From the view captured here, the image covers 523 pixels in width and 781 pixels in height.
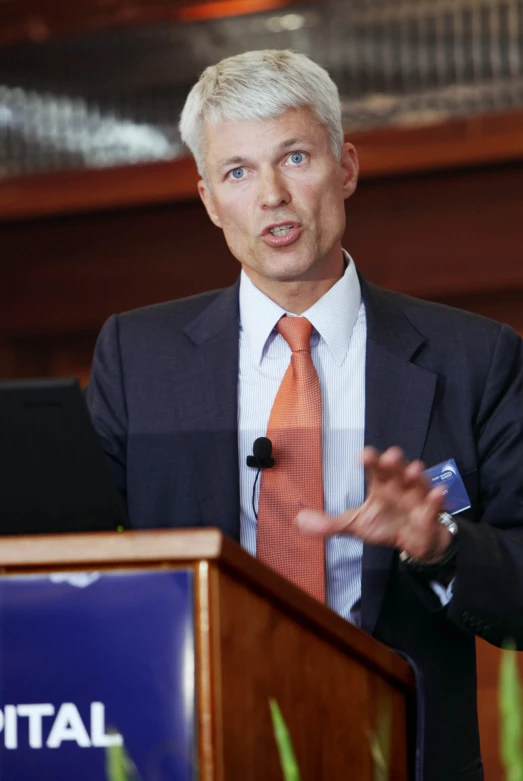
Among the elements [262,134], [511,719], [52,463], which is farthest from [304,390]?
[511,719]

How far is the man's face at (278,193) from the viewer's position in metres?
1.93

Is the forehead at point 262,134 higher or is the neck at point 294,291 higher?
the forehead at point 262,134

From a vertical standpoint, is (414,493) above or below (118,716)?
above

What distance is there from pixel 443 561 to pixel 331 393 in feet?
1.60

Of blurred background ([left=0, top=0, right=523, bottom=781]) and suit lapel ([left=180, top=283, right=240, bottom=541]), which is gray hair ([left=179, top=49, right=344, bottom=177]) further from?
blurred background ([left=0, top=0, right=523, bottom=781])

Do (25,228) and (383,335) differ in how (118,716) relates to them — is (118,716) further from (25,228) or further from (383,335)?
(25,228)

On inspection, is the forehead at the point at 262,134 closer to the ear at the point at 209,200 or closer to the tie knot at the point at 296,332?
the ear at the point at 209,200

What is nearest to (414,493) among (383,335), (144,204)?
(383,335)

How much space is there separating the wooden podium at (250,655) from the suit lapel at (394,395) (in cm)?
46

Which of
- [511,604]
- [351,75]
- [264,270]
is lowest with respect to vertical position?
[511,604]

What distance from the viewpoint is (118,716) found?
109 centimetres

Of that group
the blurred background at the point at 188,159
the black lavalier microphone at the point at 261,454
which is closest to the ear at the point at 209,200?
the black lavalier microphone at the point at 261,454

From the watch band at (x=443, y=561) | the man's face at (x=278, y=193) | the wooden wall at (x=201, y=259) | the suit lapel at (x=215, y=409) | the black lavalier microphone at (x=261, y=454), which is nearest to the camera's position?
the watch band at (x=443, y=561)

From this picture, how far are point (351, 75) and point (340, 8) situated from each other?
221 mm
